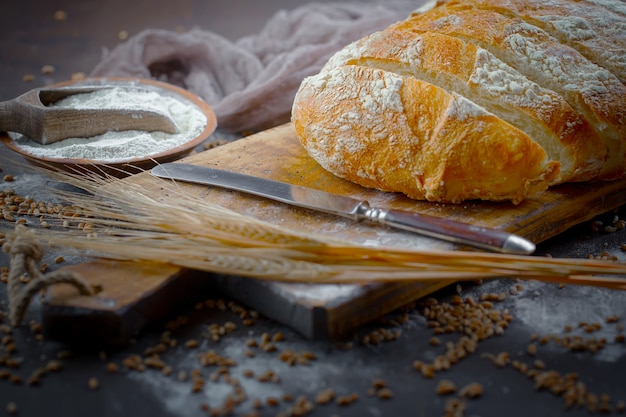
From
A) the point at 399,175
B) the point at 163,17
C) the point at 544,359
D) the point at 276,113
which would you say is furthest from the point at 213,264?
the point at 163,17

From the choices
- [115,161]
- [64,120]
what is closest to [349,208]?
[115,161]

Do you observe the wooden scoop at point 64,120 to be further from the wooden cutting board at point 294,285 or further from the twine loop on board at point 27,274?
the twine loop on board at point 27,274

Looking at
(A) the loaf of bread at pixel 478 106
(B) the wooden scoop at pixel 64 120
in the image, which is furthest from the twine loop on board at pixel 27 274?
(A) the loaf of bread at pixel 478 106

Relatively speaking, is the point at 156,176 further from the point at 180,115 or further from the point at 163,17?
the point at 163,17

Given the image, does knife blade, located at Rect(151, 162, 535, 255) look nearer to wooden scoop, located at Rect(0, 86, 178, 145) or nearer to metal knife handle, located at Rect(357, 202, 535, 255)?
metal knife handle, located at Rect(357, 202, 535, 255)

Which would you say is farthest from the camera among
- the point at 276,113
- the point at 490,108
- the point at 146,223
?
the point at 276,113

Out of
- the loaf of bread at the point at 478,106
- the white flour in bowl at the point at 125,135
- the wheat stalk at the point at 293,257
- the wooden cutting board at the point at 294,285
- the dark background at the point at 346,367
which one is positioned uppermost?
the loaf of bread at the point at 478,106

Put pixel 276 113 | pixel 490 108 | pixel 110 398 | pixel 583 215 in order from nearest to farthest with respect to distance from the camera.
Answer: pixel 110 398, pixel 490 108, pixel 583 215, pixel 276 113
